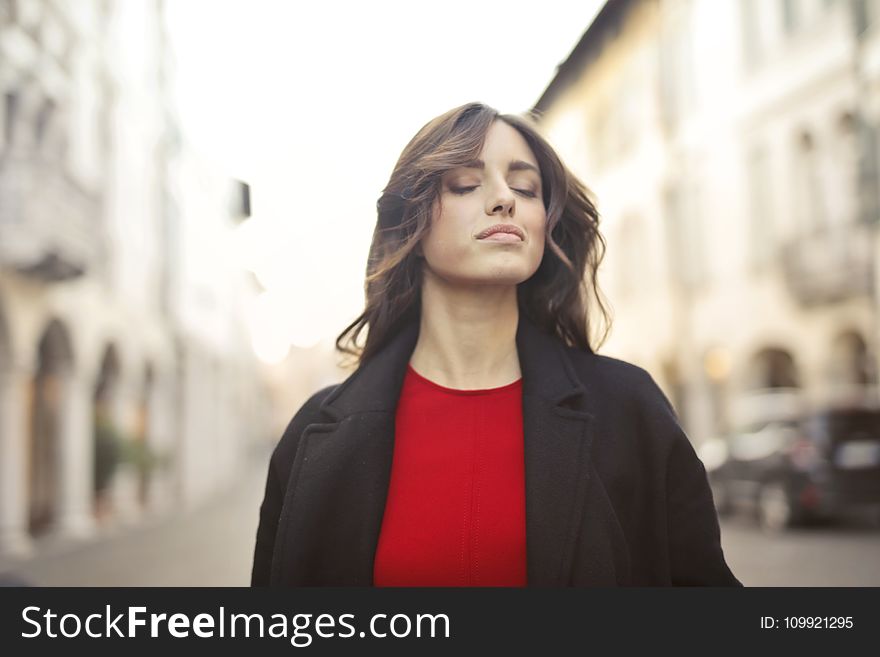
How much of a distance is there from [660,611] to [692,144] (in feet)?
46.3

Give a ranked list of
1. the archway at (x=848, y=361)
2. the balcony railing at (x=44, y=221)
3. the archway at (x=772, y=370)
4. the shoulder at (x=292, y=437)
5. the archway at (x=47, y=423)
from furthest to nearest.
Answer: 1. the archway at (x=772, y=370)
2. the archway at (x=848, y=361)
3. the archway at (x=47, y=423)
4. the balcony railing at (x=44, y=221)
5. the shoulder at (x=292, y=437)

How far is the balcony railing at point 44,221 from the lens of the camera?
29.5ft

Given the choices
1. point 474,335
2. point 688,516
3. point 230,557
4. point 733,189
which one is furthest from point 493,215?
point 733,189

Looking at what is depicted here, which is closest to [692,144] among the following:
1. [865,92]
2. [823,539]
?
[865,92]

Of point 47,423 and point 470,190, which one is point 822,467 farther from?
point 470,190

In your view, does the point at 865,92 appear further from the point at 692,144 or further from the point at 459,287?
the point at 459,287

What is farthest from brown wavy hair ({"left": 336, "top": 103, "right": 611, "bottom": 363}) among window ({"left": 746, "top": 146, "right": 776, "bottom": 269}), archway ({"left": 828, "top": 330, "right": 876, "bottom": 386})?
window ({"left": 746, "top": 146, "right": 776, "bottom": 269})

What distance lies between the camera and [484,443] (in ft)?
5.42

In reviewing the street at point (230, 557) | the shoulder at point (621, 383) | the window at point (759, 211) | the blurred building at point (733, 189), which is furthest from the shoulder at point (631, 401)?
the window at point (759, 211)

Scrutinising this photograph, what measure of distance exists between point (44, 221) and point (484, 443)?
855 cm

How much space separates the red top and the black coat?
31mm

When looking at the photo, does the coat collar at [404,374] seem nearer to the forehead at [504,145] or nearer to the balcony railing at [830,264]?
the forehead at [504,145]

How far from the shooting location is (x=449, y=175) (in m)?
1.65

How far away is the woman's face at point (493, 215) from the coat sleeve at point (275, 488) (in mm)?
364
